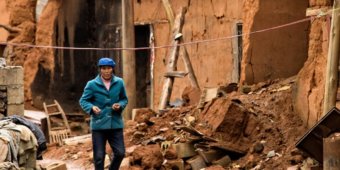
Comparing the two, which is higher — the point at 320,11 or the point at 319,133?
the point at 320,11

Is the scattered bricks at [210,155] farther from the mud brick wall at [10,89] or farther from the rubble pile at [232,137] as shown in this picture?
the mud brick wall at [10,89]

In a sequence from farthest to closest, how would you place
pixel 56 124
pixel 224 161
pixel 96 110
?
pixel 56 124
pixel 224 161
pixel 96 110

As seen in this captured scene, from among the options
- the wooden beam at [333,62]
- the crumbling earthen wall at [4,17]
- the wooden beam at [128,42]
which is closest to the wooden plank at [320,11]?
the wooden beam at [333,62]

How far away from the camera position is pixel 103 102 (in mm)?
9336

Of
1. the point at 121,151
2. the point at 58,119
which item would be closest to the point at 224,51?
the point at 58,119

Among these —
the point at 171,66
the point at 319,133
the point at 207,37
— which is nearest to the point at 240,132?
the point at 319,133

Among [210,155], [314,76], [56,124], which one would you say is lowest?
[56,124]

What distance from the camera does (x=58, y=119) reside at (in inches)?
723

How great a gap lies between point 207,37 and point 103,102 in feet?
22.4

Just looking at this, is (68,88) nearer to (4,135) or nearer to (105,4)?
(105,4)

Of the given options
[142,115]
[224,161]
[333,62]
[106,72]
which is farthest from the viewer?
[142,115]

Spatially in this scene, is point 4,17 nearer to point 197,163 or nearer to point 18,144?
point 197,163

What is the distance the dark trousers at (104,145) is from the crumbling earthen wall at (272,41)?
3592mm

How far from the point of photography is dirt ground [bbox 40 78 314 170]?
1059 cm
